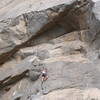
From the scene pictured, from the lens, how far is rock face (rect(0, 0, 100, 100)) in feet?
24.8

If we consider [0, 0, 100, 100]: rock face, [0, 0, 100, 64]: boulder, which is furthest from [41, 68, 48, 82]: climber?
[0, 0, 100, 64]: boulder

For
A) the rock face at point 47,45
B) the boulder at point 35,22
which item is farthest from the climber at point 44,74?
the boulder at point 35,22

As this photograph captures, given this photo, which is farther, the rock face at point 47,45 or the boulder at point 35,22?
the boulder at point 35,22

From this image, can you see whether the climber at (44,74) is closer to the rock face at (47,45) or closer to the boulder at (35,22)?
the rock face at (47,45)

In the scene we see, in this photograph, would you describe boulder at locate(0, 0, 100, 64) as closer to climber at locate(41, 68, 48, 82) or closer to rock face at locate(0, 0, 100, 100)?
rock face at locate(0, 0, 100, 100)

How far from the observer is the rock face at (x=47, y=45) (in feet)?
24.8

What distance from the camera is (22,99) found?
7.51 m

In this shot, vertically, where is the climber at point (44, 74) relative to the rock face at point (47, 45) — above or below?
below

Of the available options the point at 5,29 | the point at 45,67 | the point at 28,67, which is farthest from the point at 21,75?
the point at 5,29

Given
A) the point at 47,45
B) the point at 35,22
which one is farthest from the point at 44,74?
the point at 35,22

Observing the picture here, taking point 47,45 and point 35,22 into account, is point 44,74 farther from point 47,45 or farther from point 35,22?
point 35,22

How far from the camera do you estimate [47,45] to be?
8.88m

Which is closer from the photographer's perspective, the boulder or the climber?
the climber

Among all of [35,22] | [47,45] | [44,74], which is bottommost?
[44,74]
